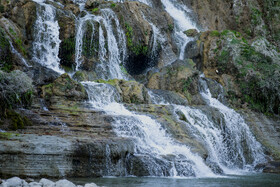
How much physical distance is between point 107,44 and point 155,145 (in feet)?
35.3

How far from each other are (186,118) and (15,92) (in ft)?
27.7

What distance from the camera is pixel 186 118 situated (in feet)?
62.0

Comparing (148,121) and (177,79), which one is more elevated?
(177,79)

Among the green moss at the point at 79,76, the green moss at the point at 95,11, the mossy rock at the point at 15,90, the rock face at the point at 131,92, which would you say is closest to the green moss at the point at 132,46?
the green moss at the point at 95,11

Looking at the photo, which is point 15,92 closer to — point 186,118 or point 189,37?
point 186,118

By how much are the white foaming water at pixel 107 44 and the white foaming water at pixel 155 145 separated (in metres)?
5.64

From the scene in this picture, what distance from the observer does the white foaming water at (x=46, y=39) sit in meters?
21.3

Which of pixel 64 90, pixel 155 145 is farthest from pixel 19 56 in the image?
pixel 155 145

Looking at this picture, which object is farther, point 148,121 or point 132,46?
point 132,46

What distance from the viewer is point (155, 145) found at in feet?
48.4

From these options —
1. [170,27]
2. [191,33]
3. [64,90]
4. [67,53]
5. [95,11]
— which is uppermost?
[191,33]

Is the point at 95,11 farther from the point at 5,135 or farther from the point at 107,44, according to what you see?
the point at 5,135

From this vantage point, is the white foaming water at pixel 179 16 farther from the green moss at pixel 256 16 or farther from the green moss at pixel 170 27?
the green moss at pixel 256 16

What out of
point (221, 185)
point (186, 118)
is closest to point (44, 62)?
point (186, 118)
